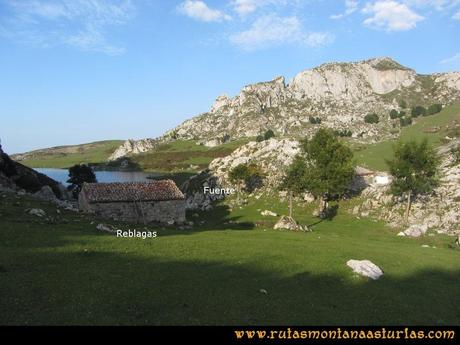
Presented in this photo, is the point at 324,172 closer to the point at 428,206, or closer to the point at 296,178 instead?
the point at 296,178

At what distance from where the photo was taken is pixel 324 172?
74438mm

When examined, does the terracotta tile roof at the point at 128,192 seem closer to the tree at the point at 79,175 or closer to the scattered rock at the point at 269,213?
the scattered rock at the point at 269,213

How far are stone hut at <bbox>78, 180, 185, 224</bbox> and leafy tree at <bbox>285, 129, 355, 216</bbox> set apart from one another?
70.7ft

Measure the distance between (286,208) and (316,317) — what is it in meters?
63.0

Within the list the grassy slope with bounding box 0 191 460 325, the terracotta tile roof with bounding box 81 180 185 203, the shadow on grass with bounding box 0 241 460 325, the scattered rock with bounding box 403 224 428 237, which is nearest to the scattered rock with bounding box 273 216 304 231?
the scattered rock with bounding box 403 224 428 237

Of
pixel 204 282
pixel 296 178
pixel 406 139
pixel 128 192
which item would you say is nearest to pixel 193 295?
pixel 204 282

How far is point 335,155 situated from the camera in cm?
7719

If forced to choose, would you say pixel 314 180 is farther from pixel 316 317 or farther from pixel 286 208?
pixel 316 317

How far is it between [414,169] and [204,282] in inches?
1982

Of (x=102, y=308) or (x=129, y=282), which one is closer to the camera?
(x=102, y=308)

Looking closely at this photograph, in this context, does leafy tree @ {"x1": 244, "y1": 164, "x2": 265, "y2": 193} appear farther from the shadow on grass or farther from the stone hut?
the shadow on grass

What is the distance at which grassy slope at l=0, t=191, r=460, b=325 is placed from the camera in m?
18.2
